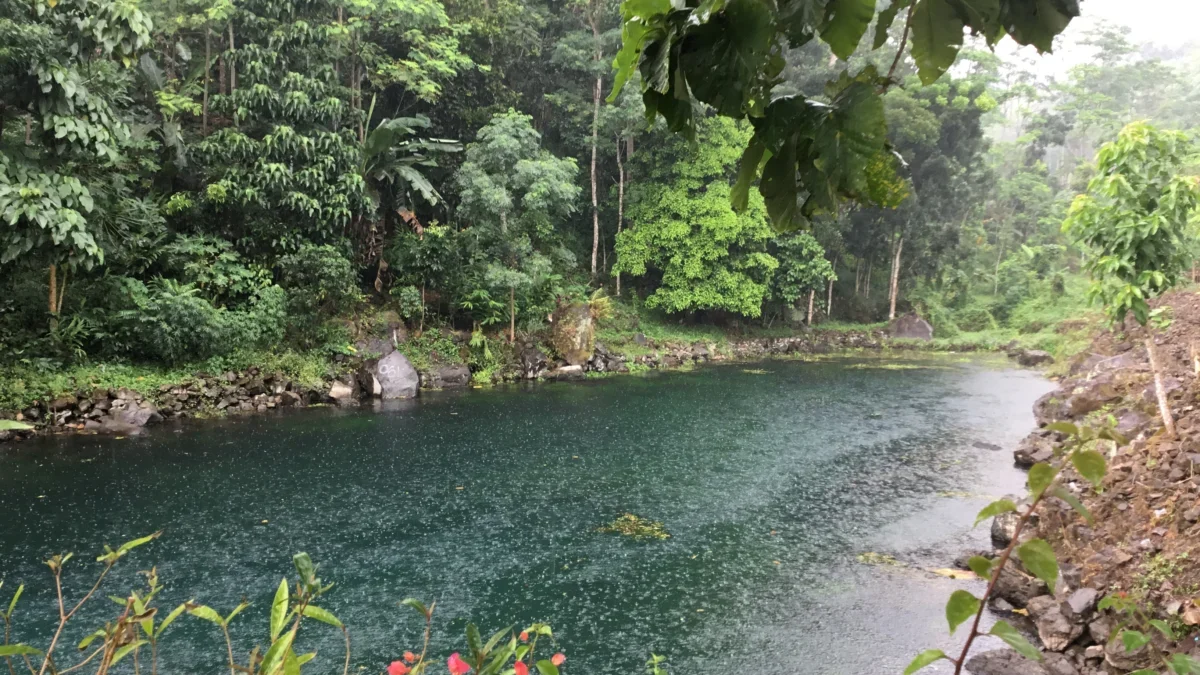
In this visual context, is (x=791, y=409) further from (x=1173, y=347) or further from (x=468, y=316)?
(x=468, y=316)

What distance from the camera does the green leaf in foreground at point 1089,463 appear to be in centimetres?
86

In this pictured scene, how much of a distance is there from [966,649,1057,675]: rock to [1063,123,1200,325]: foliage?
3257 millimetres

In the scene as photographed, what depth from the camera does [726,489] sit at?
7020 mm

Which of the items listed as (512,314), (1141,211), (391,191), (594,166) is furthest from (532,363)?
(1141,211)

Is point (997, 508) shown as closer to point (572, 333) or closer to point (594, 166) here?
point (572, 333)

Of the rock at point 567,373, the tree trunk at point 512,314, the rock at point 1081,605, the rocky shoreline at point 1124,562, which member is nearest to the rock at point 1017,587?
the rocky shoreline at point 1124,562

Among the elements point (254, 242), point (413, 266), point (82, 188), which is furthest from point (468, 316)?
point (82, 188)

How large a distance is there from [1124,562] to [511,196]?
1100cm

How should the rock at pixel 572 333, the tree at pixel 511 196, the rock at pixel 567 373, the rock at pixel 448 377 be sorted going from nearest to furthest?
the rock at pixel 448 377
the tree at pixel 511 196
the rock at pixel 567 373
the rock at pixel 572 333

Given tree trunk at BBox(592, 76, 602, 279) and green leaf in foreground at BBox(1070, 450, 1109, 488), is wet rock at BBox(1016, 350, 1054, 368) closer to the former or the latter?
tree trunk at BBox(592, 76, 602, 279)

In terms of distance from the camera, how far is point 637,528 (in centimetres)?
590

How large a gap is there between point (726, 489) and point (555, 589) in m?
2.78

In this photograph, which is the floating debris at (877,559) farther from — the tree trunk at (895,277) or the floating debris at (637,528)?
the tree trunk at (895,277)

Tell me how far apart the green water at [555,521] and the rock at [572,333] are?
161 inches
